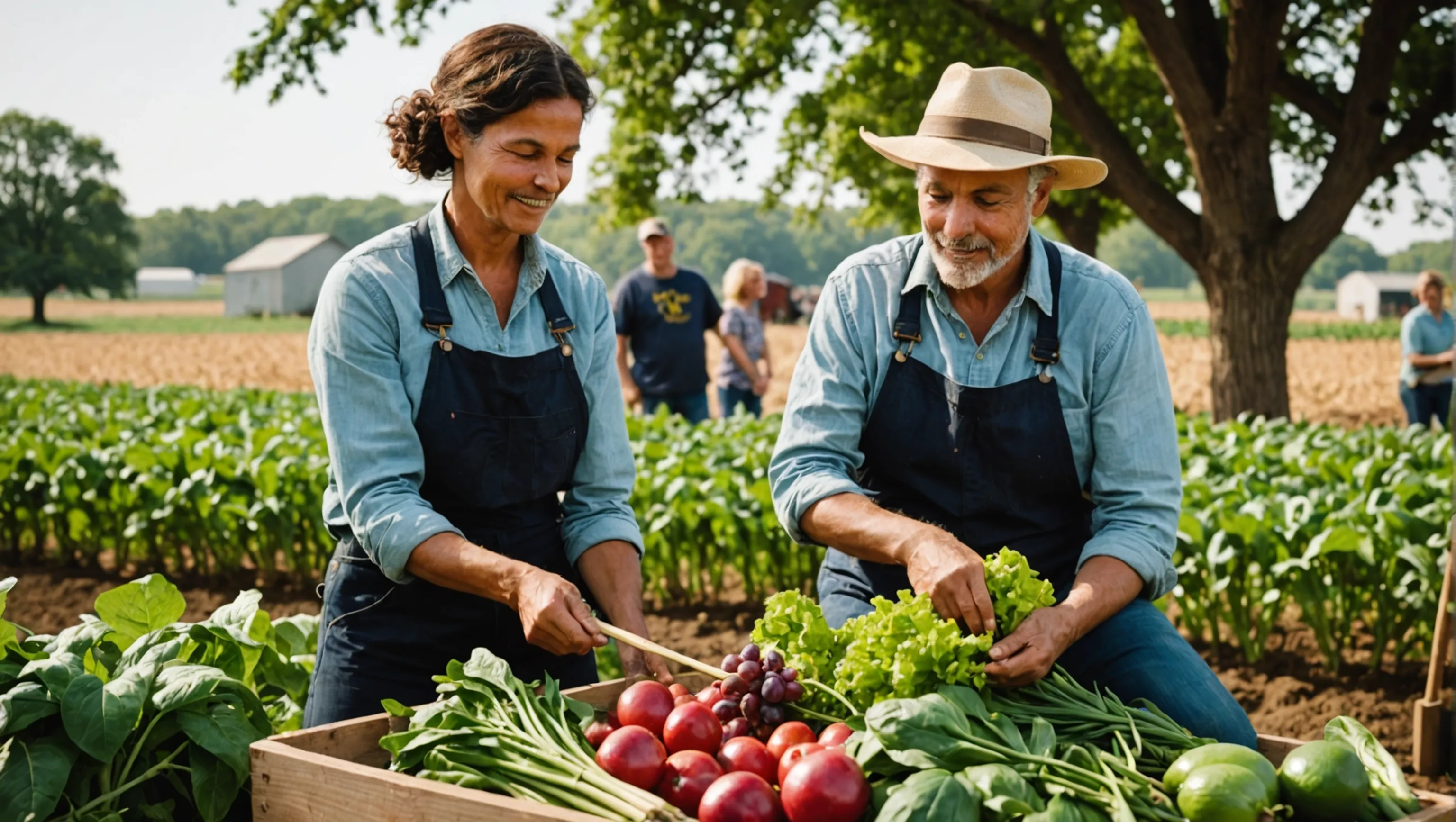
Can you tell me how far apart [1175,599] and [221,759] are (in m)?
5.58

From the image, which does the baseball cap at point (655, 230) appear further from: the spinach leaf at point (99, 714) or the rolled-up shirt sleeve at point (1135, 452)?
the spinach leaf at point (99, 714)

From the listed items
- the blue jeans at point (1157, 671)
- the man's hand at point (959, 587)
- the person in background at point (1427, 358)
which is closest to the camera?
the man's hand at point (959, 587)

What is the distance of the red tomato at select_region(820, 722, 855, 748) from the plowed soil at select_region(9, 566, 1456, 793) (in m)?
3.80

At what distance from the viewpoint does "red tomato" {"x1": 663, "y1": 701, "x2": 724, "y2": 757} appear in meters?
2.20

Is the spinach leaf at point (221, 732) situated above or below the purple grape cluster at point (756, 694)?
below

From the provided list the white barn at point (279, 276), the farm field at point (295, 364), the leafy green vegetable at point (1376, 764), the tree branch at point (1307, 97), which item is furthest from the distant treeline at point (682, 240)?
the leafy green vegetable at point (1376, 764)

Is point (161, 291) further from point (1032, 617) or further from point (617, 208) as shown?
point (1032, 617)

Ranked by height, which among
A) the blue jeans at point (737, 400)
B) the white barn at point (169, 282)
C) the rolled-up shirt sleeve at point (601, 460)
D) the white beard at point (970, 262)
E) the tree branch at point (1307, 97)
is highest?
the tree branch at point (1307, 97)

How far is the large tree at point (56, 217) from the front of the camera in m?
68.4

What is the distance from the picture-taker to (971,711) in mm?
2059

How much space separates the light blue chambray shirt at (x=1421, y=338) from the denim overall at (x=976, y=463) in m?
10.4

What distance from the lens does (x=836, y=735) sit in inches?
84.7

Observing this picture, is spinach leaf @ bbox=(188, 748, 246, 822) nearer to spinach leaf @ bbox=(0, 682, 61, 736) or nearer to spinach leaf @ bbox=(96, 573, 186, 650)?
spinach leaf @ bbox=(0, 682, 61, 736)

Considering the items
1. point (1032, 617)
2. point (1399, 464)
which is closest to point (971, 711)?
point (1032, 617)
